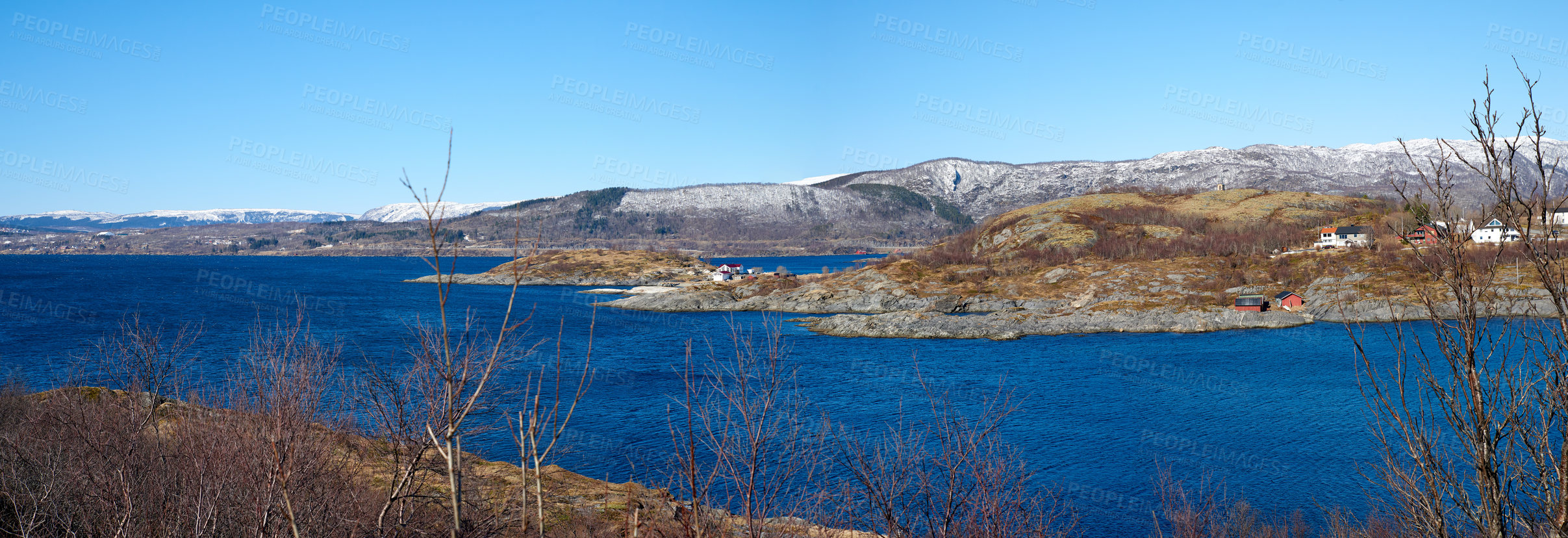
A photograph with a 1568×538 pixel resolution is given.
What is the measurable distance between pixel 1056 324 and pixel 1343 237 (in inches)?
2154

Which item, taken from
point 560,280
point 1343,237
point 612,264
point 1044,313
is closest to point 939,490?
point 1044,313

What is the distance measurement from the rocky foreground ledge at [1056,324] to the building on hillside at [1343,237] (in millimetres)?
35051

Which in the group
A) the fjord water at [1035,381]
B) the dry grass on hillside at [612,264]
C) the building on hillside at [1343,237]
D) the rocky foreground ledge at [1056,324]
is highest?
the building on hillside at [1343,237]

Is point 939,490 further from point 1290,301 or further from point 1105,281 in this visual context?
point 1105,281

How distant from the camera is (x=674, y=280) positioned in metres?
144

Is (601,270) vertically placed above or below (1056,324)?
above

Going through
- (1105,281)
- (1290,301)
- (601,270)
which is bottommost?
(601,270)

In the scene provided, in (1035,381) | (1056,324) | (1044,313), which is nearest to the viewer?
(1035,381)

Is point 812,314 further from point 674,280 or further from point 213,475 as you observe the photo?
point 213,475

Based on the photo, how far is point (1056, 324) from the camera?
74375 millimetres

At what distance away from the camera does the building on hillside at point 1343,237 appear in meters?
102

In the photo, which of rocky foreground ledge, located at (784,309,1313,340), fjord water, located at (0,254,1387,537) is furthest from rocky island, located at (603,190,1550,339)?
fjord water, located at (0,254,1387,537)

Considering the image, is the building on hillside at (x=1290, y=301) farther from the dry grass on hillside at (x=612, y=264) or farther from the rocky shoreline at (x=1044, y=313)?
the dry grass on hillside at (x=612, y=264)

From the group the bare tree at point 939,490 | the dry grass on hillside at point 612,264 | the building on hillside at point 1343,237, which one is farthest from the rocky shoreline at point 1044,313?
the dry grass on hillside at point 612,264
